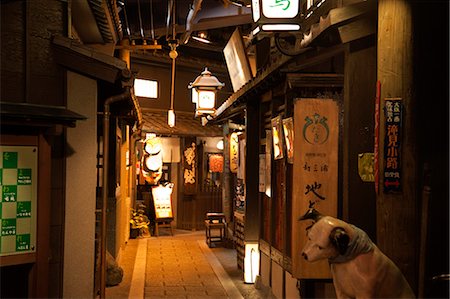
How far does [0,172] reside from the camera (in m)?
7.66

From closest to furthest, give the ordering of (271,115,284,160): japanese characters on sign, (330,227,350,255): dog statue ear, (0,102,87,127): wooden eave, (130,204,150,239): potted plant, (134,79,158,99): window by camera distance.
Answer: (330,227,350,255): dog statue ear → (0,102,87,127): wooden eave → (271,115,284,160): japanese characters on sign → (130,204,150,239): potted plant → (134,79,158,99): window

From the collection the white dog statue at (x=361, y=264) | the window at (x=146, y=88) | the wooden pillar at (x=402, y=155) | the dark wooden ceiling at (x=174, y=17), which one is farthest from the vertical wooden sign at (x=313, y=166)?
the window at (x=146, y=88)

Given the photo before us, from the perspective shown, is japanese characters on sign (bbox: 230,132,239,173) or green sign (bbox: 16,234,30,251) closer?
green sign (bbox: 16,234,30,251)

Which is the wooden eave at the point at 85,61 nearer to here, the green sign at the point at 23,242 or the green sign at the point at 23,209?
the green sign at the point at 23,209

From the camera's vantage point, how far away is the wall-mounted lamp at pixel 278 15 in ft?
30.3

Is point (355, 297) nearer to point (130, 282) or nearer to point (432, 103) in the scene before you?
point (432, 103)

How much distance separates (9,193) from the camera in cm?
775

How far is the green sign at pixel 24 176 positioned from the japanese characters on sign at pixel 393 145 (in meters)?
5.36

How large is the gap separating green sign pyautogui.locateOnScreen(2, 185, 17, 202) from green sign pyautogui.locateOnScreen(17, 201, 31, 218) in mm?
128

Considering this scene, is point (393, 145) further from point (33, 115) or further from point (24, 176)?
point (24, 176)

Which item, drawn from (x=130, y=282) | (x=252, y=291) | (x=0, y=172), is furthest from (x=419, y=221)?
(x=130, y=282)

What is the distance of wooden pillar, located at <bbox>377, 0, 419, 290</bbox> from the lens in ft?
20.1

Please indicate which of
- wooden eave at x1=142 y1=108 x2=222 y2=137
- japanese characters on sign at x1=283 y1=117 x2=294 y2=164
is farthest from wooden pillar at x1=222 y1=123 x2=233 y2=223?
japanese characters on sign at x1=283 y1=117 x2=294 y2=164

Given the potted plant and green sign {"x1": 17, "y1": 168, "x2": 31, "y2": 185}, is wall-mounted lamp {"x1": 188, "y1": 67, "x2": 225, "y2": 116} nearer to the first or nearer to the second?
the potted plant
